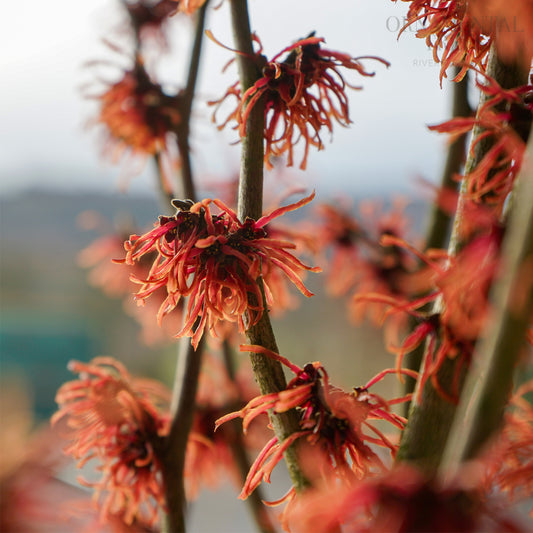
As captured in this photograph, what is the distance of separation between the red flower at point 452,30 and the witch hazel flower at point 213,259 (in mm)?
128

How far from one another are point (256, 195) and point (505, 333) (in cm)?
17

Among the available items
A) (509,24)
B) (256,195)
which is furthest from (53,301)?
(509,24)

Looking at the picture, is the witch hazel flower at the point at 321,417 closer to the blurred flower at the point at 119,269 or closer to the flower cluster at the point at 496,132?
the flower cluster at the point at 496,132

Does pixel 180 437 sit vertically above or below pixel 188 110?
below

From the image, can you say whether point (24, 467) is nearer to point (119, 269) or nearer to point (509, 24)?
point (509, 24)

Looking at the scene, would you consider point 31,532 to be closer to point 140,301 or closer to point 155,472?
point 140,301

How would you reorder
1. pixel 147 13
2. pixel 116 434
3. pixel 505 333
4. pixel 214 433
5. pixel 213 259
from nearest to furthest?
pixel 505 333, pixel 213 259, pixel 116 434, pixel 214 433, pixel 147 13

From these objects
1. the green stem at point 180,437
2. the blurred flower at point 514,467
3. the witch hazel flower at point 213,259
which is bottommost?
the green stem at point 180,437

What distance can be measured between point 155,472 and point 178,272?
208 millimetres

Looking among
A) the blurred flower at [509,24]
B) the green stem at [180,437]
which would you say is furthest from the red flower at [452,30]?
the green stem at [180,437]

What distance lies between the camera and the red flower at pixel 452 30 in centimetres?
31

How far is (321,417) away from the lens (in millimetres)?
278

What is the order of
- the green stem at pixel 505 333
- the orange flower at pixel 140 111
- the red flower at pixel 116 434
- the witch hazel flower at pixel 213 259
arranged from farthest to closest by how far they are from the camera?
the orange flower at pixel 140 111
the red flower at pixel 116 434
the witch hazel flower at pixel 213 259
the green stem at pixel 505 333

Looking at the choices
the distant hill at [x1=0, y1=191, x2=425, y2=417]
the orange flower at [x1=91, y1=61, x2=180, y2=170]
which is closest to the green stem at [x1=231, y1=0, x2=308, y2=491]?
the orange flower at [x1=91, y1=61, x2=180, y2=170]
